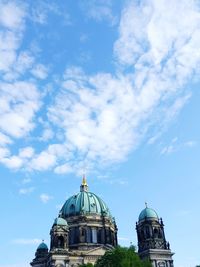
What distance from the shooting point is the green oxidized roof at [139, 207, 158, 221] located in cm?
7044

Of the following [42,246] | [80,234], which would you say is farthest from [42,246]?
[80,234]

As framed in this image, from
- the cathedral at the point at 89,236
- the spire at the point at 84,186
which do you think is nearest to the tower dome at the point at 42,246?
the cathedral at the point at 89,236

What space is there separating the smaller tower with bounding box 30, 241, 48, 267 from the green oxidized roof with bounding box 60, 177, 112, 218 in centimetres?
739

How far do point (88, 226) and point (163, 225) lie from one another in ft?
48.1

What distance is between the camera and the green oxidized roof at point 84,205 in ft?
246

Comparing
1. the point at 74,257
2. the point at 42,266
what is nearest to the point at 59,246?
the point at 74,257

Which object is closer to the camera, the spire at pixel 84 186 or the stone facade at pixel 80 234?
the stone facade at pixel 80 234

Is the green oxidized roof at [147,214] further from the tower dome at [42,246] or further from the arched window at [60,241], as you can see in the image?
the tower dome at [42,246]

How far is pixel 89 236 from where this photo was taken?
71.1 metres

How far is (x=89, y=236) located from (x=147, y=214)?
12067 mm

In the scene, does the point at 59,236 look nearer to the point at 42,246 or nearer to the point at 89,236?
the point at 89,236

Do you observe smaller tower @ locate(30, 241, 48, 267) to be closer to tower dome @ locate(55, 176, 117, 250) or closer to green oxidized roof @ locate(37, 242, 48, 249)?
green oxidized roof @ locate(37, 242, 48, 249)

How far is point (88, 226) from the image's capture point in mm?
72125

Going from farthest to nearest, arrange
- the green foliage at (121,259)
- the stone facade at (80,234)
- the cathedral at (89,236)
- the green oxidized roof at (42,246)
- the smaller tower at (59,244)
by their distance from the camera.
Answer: the green oxidized roof at (42,246)
the cathedral at (89,236)
the stone facade at (80,234)
the smaller tower at (59,244)
the green foliage at (121,259)
